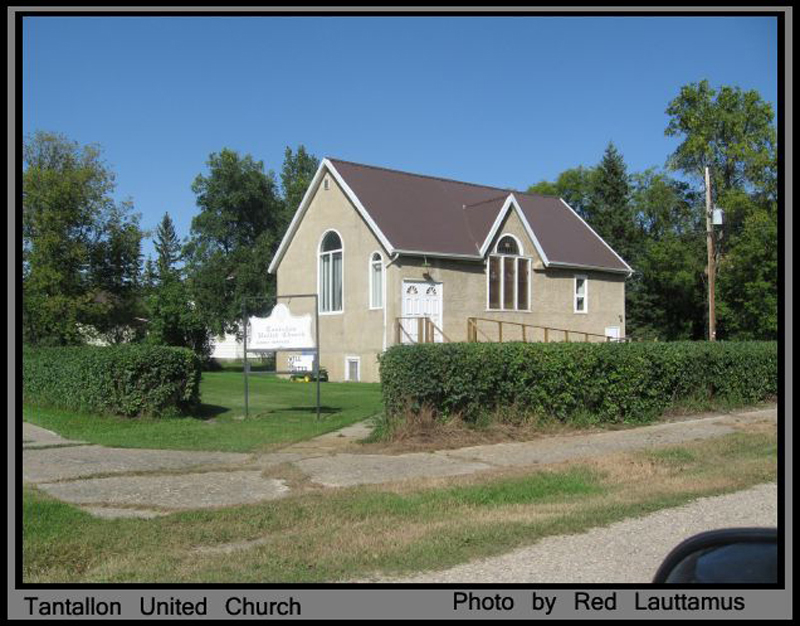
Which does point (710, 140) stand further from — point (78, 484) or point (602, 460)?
point (78, 484)

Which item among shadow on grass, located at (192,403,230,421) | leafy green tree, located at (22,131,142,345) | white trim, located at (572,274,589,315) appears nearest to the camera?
shadow on grass, located at (192,403,230,421)

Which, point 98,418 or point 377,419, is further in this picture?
point 98,418

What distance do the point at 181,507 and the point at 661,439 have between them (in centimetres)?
812

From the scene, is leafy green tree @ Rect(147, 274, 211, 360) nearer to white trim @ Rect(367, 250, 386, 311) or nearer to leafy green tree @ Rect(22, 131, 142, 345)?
leafy green tree @ Rect(22, 131, 142, 345)

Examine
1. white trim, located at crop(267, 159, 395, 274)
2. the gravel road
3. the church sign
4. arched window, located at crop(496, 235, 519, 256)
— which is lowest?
the gravel road

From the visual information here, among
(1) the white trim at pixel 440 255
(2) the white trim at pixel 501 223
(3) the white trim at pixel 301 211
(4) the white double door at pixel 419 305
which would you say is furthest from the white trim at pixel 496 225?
(3) the white trim at pixel 301 211

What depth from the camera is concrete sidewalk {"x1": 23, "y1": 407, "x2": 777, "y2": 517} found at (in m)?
8.34

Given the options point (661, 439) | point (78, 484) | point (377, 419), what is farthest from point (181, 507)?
point (661, 439)

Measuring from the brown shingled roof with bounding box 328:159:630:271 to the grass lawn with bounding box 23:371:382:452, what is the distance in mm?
8808

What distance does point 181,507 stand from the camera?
25.7ft

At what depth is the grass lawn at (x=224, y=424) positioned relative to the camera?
39.8 feet

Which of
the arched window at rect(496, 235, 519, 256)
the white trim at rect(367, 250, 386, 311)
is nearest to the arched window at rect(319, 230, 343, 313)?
the white trim at rect(367, 250, 386, 311)

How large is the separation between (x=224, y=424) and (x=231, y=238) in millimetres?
40244

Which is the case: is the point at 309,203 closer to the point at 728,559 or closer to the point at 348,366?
the point at 348,366
